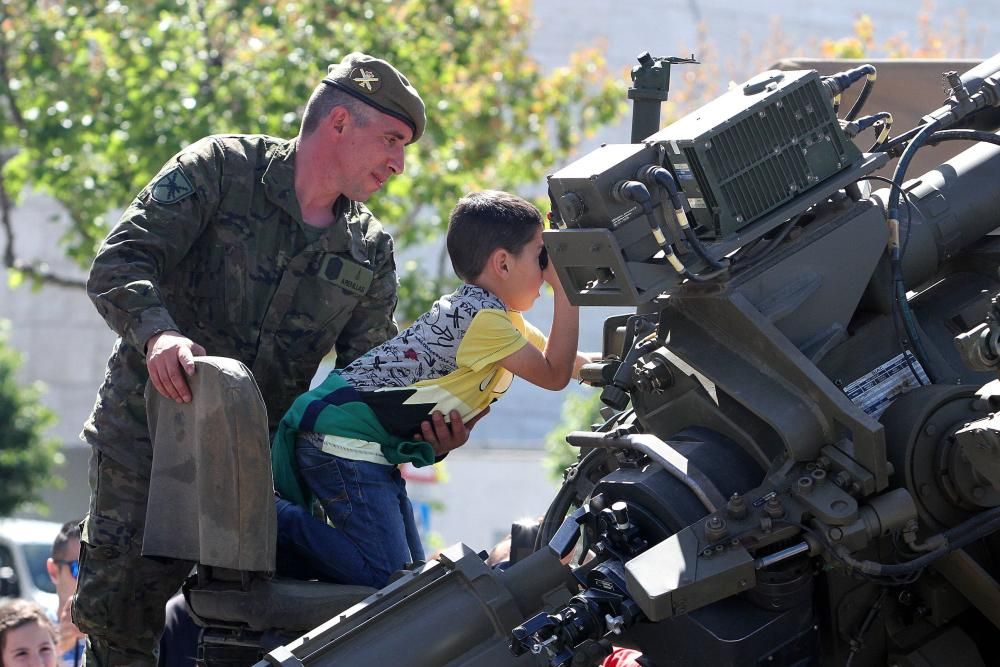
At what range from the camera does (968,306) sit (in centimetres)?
409

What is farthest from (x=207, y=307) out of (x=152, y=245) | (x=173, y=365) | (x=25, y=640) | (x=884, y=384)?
(x=25, y=640)

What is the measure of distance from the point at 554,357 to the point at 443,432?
0.38 m

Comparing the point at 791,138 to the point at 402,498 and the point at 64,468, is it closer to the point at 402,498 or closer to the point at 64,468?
the point at 402,498

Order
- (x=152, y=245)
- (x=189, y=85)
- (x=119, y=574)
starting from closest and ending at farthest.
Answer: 1. (x=152, y=245)
2. (x=119, y=574)
3. (x=189, y=85)

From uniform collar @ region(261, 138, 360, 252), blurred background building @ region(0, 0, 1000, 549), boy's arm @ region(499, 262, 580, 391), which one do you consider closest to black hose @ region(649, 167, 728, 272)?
boy's arm @ region(499, 262, 580, 391)

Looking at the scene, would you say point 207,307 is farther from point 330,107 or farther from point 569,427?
point 569,427

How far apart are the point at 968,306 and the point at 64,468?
20.8m

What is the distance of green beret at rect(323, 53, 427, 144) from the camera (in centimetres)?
463

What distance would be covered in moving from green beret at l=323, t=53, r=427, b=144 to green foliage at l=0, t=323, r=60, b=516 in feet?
44.3

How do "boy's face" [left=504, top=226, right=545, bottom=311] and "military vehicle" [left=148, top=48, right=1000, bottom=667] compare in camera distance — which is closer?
"military vehicle" [left=148, top=48, right=1000, bottom=667]

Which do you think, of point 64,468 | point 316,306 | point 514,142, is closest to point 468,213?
point 316,306

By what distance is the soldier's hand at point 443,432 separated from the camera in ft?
14.2

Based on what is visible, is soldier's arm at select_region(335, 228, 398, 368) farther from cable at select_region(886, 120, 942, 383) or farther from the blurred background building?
the blurred background building

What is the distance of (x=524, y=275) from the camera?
4.51 metres
